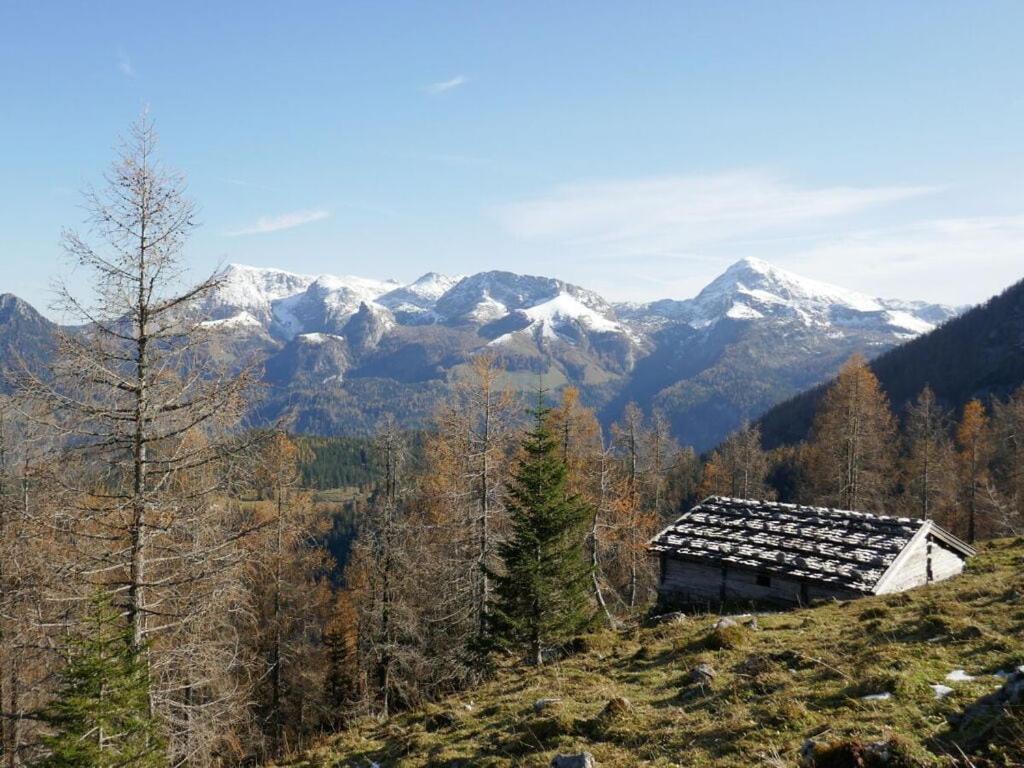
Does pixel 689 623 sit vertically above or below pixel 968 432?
below

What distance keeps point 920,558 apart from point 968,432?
42395mm

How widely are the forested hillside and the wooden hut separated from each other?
131 m

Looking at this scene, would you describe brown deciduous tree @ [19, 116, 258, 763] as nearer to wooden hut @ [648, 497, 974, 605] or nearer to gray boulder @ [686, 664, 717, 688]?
gray boulder @ [686, 664, 717, 688]

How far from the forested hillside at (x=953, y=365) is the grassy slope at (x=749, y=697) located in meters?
146

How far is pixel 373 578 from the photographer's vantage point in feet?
119

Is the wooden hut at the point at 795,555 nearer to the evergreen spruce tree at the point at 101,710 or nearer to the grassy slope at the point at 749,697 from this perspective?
the grassy slope at the point at 749,697

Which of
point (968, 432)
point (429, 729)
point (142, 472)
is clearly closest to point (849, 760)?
point (429, 729)

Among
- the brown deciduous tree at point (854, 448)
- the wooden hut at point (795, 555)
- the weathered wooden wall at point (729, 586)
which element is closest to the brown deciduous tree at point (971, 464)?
the brown deciduous tree at point (854, 448)

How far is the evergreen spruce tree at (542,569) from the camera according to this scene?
71.4 ft

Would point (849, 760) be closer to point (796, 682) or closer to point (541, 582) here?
point (796, 682)

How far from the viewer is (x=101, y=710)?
1077 cm

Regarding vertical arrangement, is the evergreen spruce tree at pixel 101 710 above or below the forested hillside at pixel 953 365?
below

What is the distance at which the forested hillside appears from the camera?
142 meters

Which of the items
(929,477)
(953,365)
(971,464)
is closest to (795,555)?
(929,477)
